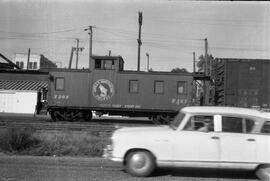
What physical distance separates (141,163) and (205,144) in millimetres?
1317

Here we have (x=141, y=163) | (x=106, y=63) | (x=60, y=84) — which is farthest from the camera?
(x=106, y=63)

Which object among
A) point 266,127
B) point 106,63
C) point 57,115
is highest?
point 106,63

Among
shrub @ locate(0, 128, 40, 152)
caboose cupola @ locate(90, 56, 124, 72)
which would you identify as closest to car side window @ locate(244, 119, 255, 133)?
shrub @ locate(0, 128, 40, 152)

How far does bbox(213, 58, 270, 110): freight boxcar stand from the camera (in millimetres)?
22906

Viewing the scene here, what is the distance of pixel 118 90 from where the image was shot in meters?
23.8

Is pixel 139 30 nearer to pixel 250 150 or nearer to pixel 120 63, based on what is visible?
pixel 120 63

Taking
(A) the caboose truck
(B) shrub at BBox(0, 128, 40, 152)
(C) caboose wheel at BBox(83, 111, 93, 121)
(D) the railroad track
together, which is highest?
(A) the caboose truck

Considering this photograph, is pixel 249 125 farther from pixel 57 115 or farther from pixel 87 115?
pixel 57 115

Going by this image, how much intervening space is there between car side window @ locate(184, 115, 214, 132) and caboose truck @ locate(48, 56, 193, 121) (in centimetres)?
1542

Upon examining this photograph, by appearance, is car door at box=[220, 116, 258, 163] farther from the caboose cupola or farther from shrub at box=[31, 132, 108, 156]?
the caboose cupola

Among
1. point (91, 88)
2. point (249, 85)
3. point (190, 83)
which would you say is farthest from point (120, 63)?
point (249, 85)

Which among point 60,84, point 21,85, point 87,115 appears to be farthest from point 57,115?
point 21,85

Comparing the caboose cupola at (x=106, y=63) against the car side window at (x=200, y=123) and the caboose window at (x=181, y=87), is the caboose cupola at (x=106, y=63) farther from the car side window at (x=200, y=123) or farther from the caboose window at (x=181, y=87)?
the car side window at (x=200, y=123)

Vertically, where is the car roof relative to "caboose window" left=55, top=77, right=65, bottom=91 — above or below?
below
